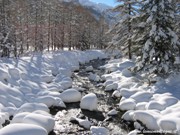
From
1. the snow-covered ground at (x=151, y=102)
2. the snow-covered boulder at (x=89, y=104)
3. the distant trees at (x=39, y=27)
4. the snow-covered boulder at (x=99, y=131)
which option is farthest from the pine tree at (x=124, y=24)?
the snow-covered boulder at (x=99, y=131)

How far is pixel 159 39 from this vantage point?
15.4 meters

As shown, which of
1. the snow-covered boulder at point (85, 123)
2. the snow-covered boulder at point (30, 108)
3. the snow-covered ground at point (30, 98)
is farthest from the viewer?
the snow-covered boulder at point (30, 108)

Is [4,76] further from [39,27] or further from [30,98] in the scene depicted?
[39,27]

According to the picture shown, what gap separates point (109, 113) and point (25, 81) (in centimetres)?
704

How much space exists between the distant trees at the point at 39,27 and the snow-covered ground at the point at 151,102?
14928 mm

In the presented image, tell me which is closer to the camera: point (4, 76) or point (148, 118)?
point (148, 118)

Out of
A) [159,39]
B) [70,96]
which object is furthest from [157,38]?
[70,96]

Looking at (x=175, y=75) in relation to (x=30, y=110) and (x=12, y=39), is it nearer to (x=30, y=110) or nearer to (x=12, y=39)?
(x=30, y=110)

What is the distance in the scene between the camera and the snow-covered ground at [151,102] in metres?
9.70

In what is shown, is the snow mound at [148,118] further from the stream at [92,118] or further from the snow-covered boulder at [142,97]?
the snow-covered boulder at [142,97]

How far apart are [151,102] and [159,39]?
5.06 meters

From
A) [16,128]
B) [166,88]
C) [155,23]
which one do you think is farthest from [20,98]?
[155,23]

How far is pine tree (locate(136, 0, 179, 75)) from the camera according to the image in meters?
15.3

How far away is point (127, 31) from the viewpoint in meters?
27.3
